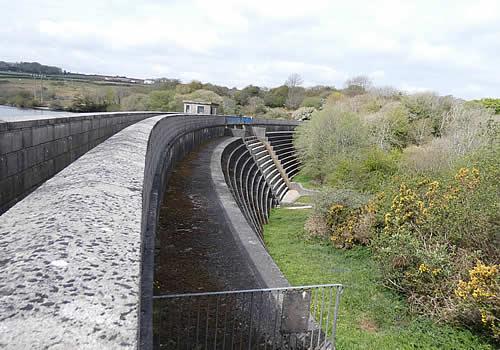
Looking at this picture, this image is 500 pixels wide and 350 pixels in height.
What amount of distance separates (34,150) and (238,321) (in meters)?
2.52

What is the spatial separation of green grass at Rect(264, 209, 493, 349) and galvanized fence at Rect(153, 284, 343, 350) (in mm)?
3585

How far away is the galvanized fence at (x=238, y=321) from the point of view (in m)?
3.27

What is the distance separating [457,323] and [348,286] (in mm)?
2707

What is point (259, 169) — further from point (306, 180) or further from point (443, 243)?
point (443, 243)

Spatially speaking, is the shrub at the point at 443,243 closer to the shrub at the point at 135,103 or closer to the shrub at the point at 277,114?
the shrub at the point at 135,103

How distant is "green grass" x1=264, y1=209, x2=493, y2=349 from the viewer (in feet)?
24.0

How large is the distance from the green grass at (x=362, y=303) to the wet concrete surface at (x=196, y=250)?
309cm

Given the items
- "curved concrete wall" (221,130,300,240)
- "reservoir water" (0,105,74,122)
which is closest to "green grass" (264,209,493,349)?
"curved concrete wall" (221,130,300,240)

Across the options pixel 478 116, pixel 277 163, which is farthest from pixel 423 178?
pixel 277 163

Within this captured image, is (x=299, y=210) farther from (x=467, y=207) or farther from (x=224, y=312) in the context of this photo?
(x=224, y=312)

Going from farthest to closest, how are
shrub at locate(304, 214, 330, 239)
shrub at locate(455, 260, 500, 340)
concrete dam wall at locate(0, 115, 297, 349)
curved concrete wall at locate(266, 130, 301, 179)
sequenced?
curved concrete wall at locate(266, 130, 301, 179)
shrub at locate(304, 214, 330, 239)
shrub at locate(455, 260, 500, 340)
concrete dam wall at locate(0, 115, 297, 349)

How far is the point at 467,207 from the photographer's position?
9.02 m

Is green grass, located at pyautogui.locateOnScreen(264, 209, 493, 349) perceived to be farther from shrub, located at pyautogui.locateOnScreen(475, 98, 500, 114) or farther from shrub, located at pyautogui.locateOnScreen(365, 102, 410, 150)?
shrub, located at pyautogui.locateOnScreen(475, 98, 500, 114)

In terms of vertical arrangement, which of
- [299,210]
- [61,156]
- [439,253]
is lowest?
[299,210]
